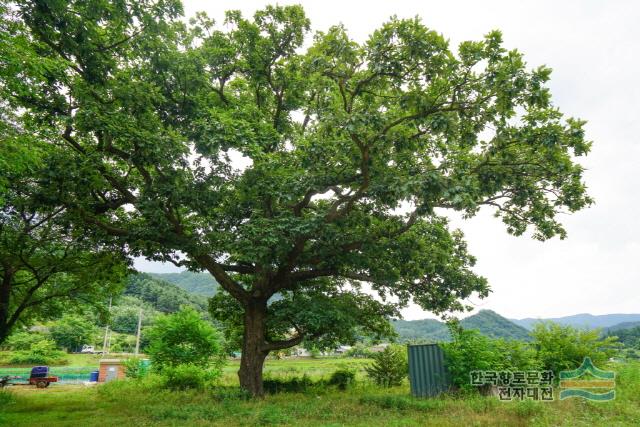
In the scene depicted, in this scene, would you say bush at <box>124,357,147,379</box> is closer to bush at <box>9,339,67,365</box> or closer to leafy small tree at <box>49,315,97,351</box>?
bush at <box>9,339,67,365</box>

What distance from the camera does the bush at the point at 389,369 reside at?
2130cm

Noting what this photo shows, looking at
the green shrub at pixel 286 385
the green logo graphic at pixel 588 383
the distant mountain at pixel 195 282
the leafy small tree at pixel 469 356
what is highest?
the distant mountain at pixel 195 282

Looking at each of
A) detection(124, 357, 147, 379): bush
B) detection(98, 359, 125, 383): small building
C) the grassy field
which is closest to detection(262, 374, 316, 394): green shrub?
the grassy field

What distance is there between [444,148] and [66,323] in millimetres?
59135

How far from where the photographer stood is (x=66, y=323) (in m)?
55.0

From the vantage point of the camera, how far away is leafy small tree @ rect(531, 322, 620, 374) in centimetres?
1417

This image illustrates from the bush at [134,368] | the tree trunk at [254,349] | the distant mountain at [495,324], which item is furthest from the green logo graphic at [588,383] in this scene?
the distant mountain at [495,324]

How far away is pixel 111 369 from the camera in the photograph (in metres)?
28.4

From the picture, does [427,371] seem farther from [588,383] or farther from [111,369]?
[111,369]

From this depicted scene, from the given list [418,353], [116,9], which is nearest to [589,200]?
[418,353]

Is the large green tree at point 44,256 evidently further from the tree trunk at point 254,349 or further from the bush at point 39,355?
the bush at point 39,355

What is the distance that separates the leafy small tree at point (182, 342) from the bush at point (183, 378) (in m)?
0.71

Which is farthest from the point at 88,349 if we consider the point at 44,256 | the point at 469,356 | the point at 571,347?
the point at 571,347

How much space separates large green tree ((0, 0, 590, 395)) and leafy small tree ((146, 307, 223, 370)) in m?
7.12
